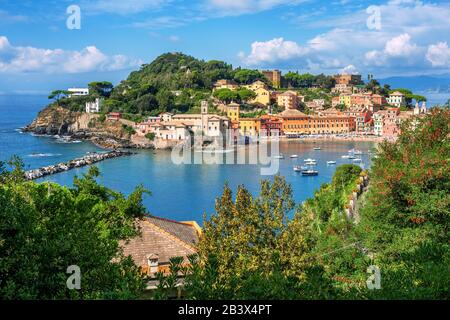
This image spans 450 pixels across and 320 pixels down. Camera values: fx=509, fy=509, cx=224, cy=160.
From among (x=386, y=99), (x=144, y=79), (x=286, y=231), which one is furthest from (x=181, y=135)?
(x=286, y=231)

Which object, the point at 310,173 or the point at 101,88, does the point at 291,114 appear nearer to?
the point at 310,173

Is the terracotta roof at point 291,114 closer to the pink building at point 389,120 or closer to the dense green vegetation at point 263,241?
the pink building at point 389,120

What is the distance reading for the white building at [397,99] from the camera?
159 feet

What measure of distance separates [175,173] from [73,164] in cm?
512

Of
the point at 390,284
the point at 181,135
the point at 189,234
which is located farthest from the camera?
the point at 181,135

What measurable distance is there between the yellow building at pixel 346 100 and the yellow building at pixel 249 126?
12404mm

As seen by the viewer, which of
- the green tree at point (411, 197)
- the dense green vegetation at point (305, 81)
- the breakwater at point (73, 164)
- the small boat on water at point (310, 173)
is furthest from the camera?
the dense green vegetation at point (305, 81)

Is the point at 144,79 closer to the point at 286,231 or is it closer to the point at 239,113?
the point at 239,113

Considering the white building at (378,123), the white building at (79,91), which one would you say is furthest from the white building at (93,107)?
the white building at (378,123)

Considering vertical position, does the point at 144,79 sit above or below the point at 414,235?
above

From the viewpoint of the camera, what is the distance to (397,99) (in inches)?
1914

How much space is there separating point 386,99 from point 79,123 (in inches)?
1137

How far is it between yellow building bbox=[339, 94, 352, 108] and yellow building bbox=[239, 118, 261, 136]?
40.7ft
